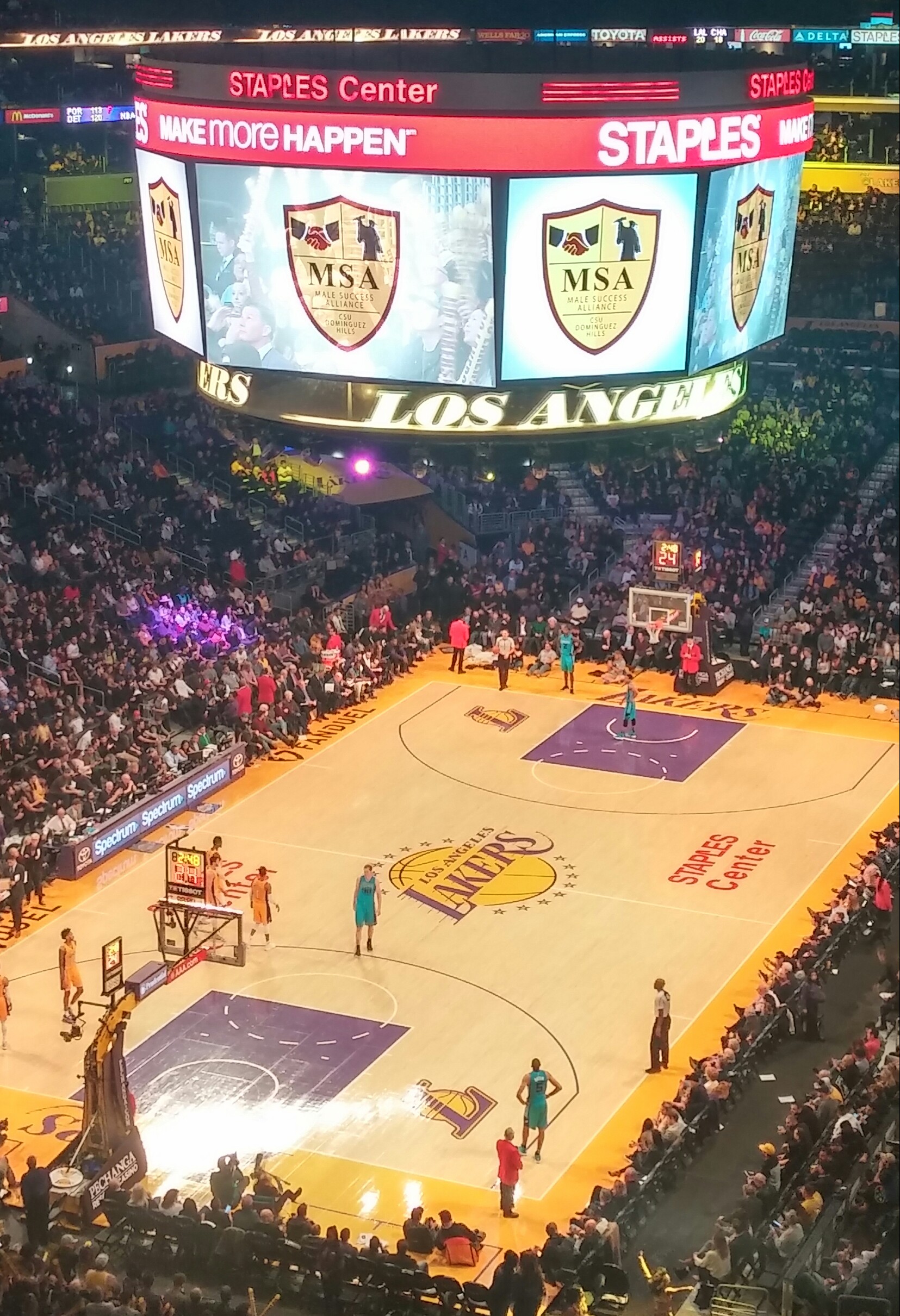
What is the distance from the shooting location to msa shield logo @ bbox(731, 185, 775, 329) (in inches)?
1188

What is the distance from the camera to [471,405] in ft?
95.8

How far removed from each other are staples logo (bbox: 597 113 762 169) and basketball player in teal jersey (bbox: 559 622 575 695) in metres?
13.8

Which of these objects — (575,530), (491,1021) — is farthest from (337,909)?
(575,530)

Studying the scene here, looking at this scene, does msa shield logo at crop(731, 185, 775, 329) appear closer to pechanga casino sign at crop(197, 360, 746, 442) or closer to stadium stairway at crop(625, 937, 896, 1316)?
pechanga casino sign at crop(197, 360, 746, 442)

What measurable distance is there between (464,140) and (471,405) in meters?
3.82

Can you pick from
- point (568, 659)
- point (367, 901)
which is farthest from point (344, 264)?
point (568, 659)

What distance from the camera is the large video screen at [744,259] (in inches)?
1163

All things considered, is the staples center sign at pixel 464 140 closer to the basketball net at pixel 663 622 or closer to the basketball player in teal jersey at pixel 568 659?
the basketball player in teal jersey at pixel 568 659

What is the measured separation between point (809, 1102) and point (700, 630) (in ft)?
59.8

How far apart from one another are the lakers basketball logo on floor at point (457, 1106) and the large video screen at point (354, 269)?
32.2 ft

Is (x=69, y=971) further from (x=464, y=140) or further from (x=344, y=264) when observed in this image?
(x=464, y=140)

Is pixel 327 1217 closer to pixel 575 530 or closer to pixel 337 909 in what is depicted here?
pixel 337 909

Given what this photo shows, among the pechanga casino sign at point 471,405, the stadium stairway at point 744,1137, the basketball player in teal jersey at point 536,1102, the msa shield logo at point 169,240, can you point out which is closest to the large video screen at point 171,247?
the msa shield logo at point 169,240

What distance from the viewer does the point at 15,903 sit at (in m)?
30.6
